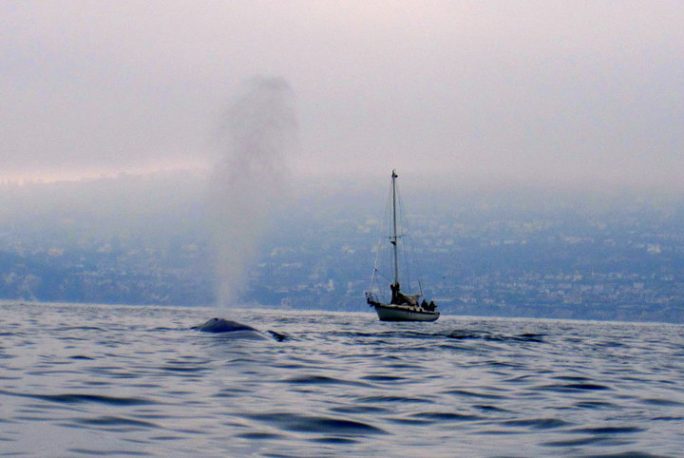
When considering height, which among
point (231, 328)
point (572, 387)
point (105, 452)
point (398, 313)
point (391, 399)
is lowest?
point (572, 387)

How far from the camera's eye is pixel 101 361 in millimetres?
31219

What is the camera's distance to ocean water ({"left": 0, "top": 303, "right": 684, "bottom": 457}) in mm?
16391

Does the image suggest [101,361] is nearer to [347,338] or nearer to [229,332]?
[229,332]

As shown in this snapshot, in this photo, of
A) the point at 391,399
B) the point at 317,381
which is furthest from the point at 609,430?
the point at 317,381

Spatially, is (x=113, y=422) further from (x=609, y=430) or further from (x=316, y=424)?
(x=609, y=430)

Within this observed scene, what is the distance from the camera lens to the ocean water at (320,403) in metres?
16.4

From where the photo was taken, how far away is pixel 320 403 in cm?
2217

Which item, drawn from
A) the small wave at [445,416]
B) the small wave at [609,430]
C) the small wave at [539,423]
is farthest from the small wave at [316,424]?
the small wave at [609,430]

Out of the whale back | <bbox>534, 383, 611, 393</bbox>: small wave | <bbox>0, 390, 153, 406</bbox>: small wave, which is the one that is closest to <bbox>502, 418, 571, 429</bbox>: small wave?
<bbox>534, 383, 611, 393</bbox>: small wave

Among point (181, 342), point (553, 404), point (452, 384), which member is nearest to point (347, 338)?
point (181, 342)

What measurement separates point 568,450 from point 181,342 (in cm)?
2878

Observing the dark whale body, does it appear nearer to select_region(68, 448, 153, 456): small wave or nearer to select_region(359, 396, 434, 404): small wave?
select_region(359, 396, 434, 404): small wave

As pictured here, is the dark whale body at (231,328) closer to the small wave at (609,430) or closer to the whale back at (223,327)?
the whale back at (223,327)

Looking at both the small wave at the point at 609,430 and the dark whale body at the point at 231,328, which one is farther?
the dark whale body at the point at 231,328
